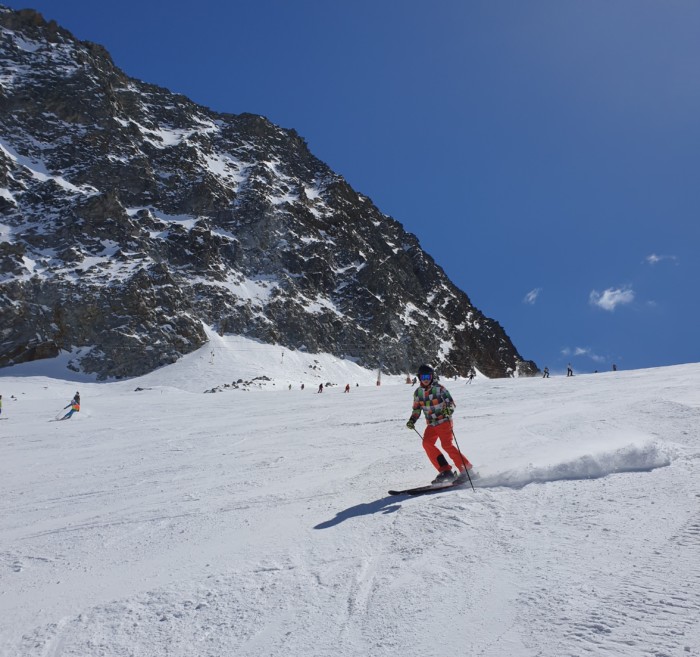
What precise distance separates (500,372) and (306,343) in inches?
1825

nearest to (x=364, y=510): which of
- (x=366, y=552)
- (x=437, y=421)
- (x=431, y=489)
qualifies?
(x=431, y=489)

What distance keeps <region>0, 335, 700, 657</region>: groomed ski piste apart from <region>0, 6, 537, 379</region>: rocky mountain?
5119 cm

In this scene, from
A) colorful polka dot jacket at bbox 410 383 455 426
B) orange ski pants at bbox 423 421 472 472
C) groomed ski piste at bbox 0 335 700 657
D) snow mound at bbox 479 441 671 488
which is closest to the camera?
groomed ski piste at bbox 0 335 700 657

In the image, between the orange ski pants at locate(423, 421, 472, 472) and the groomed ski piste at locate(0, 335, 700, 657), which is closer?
the groomed ski piste at locate(0, 335, 700, 657)

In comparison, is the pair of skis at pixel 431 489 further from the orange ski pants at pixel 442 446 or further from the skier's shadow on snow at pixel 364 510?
the orange ski pants at pixel 442 446

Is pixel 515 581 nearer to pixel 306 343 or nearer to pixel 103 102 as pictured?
pixel 306 343

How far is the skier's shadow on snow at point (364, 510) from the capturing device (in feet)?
16.5

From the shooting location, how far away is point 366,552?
165 inches

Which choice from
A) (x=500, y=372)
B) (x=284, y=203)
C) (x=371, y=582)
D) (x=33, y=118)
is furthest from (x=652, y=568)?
(x=500, y=372)

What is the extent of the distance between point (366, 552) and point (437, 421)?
2.70 metres

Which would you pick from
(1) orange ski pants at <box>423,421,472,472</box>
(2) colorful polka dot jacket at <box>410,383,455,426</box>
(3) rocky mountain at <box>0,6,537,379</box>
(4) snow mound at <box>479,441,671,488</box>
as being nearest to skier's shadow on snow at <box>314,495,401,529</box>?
(1) orange ski pants at <box>423,421,472,472</box>

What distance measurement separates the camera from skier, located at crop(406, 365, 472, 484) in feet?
21.1

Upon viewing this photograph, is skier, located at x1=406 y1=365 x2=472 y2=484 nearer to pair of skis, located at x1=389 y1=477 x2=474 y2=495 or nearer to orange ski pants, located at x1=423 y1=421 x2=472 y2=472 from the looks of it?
orange ski pants, located at x1=423 y1=421 x2=472 y2=472

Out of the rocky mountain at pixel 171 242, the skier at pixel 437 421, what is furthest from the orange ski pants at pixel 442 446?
the rocky mountain at pixel 171 242
